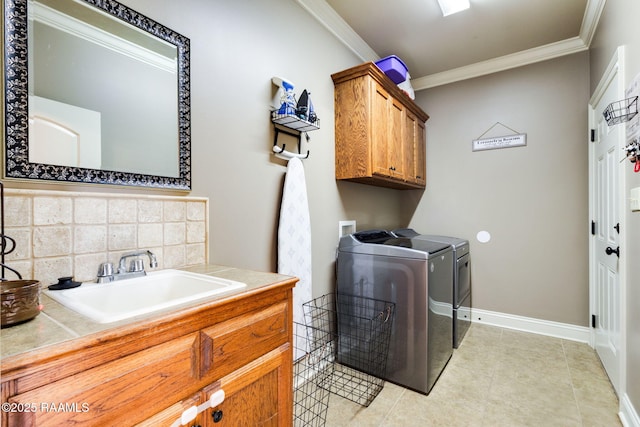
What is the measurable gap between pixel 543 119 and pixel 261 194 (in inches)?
113

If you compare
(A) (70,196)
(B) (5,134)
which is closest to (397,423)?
(A) (70,196)

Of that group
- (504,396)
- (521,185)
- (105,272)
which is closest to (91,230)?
(105,272)

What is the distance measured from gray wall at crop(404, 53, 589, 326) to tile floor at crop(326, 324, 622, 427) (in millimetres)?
631

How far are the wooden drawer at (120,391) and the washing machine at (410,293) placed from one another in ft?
4.95

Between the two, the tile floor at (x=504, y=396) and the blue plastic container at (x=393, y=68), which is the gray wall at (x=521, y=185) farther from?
the blue plastic container at (x=393, y=68)

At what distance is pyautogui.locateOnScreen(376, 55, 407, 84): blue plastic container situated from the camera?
8.75ft

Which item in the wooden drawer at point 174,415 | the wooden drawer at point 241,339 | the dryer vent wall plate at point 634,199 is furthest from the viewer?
the dryer vent wall plate at point 634,199

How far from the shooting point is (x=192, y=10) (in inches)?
58.9

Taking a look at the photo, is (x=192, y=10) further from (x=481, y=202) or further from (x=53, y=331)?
(x=481, y=202)

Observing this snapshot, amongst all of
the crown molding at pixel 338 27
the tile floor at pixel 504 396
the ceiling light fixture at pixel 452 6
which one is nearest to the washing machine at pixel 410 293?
the tile floor at pixel 504 396

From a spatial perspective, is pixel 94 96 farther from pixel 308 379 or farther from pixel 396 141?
pixel 396 141

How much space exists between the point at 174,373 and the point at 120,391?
0.13 meters

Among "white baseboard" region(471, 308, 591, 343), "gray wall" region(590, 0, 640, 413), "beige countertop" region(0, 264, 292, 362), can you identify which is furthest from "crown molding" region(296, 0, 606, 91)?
"white baseboard" region(471, 308, 591, 343)

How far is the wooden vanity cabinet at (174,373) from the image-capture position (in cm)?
58
